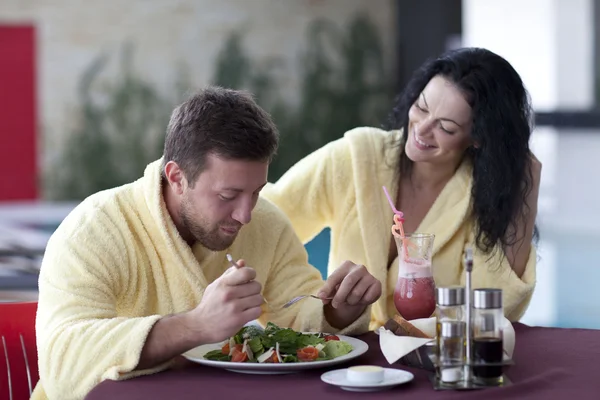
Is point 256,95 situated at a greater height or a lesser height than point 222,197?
greater

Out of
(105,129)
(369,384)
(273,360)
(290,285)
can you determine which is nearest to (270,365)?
(273,360)

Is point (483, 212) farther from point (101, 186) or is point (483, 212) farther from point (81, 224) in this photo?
point (101, 186)

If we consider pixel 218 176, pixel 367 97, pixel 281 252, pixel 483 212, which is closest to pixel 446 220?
pixel 483 212

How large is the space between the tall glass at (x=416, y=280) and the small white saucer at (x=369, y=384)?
0.33 metres

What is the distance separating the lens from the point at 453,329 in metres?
1.38

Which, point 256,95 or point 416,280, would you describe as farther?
point 256,95

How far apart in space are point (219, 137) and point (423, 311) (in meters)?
0.51

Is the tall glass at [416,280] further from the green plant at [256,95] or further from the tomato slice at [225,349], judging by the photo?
the green plant at [256,95]

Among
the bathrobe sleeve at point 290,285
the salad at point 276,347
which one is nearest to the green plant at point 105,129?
the bathrobe sleeve at point 290,285

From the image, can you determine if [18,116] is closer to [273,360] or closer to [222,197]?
[222,197]

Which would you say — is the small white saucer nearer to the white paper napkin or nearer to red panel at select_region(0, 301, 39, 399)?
the white paper napkin

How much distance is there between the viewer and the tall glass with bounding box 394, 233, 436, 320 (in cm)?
178

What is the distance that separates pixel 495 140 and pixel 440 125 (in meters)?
0.13

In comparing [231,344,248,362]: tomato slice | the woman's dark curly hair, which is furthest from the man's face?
the woman's dark curly hair
